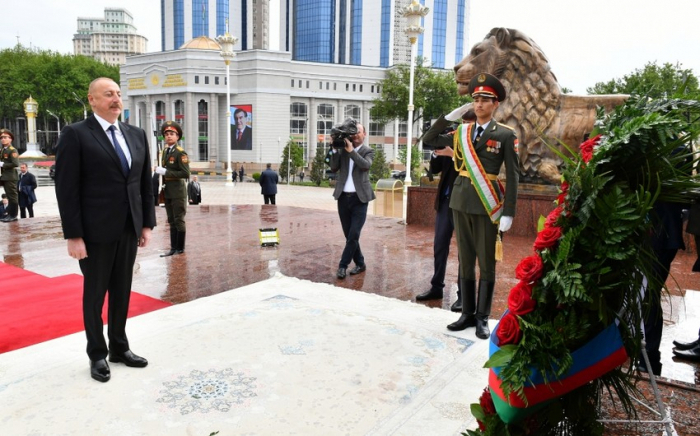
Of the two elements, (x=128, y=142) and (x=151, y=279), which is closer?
(x=128, y=142)

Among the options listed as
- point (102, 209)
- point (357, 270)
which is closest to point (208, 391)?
point (102, 209)

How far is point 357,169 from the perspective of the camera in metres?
5.58

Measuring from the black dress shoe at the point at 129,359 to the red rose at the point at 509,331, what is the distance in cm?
222

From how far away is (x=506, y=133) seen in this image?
12.2 ft

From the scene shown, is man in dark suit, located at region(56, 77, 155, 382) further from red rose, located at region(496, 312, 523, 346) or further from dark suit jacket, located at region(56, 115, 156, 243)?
red rose, located at region(496, 312, 523, 346)

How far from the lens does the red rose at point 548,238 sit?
1797mm

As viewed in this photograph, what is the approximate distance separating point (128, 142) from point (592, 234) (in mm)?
2674

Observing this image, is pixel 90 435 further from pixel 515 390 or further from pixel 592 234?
pixel 592 234

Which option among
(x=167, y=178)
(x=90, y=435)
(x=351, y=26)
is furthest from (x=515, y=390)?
(x=351, y=26)

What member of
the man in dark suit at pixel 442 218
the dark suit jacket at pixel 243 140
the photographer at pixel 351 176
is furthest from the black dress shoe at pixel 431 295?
the dark suit jacket at pixel 243 140

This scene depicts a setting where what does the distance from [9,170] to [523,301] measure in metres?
11.2

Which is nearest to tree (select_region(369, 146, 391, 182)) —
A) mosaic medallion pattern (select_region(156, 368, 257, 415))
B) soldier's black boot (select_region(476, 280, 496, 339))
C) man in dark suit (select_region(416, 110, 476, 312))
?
man in dark suit (select_region(416, 110, 476, 312))

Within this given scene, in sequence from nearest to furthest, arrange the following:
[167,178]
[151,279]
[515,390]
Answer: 1. [515,390]
2. [151,279]
3. [167,178]

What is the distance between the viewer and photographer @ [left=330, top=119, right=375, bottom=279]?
5.47 metres
